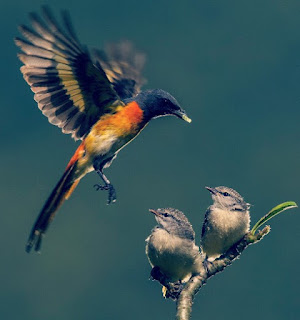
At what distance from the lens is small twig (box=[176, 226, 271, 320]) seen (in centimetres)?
385

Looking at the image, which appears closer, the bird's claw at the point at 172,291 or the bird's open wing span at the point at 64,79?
the bird's claw at the point at 172,291

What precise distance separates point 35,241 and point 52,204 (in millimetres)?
699

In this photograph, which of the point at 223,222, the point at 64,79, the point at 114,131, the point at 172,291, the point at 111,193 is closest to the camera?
the point at 172,291

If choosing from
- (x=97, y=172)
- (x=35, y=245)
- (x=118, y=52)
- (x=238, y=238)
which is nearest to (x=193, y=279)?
(x=238, y=238)

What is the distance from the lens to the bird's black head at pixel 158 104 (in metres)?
7.25

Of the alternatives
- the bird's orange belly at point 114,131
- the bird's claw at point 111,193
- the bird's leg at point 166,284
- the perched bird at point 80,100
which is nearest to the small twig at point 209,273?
the bird's leg at point 166,284

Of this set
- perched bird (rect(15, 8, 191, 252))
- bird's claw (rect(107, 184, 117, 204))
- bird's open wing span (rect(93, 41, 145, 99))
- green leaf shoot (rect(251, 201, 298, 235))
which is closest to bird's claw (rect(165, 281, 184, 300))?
green leaf shoot (rect(251, 201, 298, 235))

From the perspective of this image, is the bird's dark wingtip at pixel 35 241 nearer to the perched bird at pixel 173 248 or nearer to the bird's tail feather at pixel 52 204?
the bird's tail feather at pixel 52 204

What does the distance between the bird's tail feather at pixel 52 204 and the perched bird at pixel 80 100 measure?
0.01 metres

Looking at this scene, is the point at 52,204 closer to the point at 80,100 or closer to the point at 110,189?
the point at 110,189

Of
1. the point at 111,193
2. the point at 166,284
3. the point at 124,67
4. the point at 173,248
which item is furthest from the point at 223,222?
the point at 124,67

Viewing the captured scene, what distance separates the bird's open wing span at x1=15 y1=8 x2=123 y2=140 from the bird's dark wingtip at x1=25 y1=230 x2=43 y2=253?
5.91 ft

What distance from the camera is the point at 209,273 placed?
14.9ft

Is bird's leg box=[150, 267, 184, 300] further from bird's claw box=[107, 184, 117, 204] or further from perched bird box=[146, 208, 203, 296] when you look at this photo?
bird's claw box=[107, 184, 117, 204]
